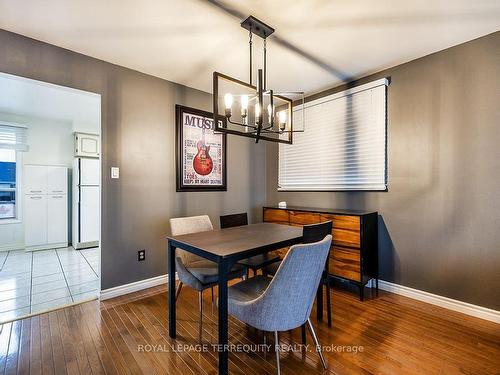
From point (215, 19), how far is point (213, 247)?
5.62 feet

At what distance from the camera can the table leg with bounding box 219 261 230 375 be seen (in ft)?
4.61

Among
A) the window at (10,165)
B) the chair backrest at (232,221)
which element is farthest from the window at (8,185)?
the chair backrest at (232,221)

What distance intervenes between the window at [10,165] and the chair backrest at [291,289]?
534 cm

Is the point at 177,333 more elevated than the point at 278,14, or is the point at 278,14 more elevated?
the point at 278,14

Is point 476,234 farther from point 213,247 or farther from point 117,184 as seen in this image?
point 117,184

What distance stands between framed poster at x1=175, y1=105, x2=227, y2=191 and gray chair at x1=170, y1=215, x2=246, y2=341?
2.46ft

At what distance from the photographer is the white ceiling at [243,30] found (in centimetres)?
177

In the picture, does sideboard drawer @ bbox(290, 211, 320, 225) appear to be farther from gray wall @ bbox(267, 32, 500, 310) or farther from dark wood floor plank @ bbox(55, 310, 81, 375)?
dark wood floor plank @ bbox(55, 310, 81, 375)

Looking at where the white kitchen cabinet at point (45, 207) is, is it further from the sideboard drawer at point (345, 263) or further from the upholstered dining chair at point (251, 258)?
the sideboard drawer at point (345, 263)

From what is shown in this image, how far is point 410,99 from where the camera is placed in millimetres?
2570

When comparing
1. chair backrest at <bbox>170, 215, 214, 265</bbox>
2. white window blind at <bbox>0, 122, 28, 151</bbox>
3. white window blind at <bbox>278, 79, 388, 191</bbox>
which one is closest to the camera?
chair backrest at <bbox>170, 215, 214, 265</bbox>

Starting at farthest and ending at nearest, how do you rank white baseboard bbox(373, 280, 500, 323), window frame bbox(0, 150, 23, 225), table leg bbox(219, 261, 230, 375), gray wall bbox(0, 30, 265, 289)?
window frame bbox(0, 150, 23, 225), gray wall bbox(0, 30, 265, 289), white baseboard bbox(373, 280, 500, 323), table leg bbox(219, 261, 230, 375)

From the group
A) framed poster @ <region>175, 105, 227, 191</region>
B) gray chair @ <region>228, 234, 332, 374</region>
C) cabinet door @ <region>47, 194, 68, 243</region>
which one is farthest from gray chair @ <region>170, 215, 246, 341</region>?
cabinet door @ <region>47, 194, 68, 243</region>

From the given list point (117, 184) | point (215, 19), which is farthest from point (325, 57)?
point (117, 184)
